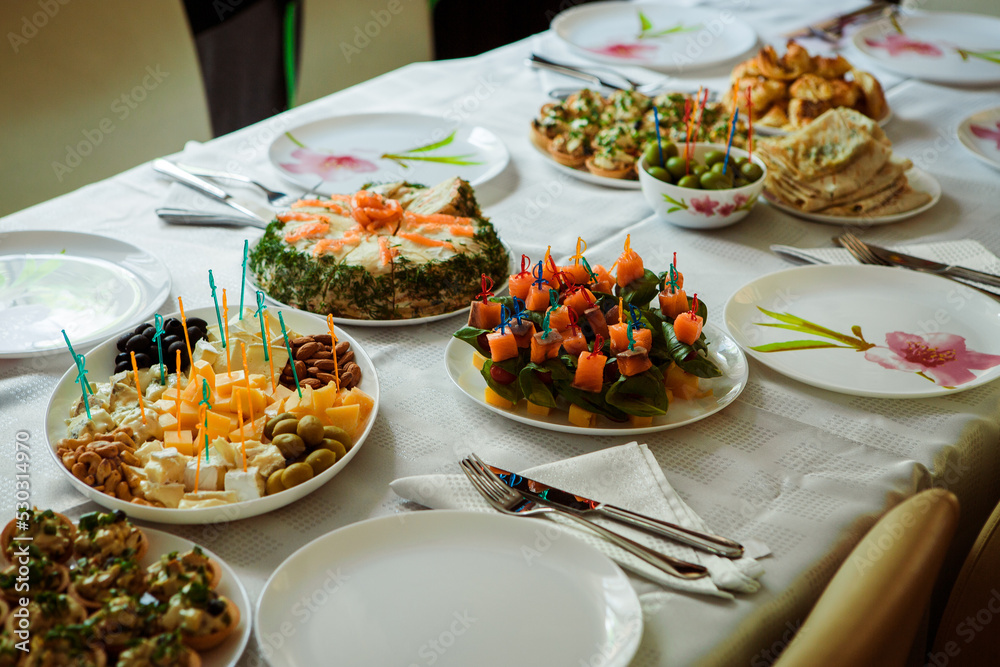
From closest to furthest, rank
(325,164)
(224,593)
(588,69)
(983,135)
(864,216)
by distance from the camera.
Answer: (224,593) < (864,216) < (325,164) < (983,135) < (588,69)

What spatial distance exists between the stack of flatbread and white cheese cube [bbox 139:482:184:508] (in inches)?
62.1

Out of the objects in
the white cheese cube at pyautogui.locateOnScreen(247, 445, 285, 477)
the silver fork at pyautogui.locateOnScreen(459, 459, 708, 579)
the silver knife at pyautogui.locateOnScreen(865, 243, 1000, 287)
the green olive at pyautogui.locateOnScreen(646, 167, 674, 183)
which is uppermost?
the green olive at pyautogui.locateOnScreen(646, 167, 674, 183)

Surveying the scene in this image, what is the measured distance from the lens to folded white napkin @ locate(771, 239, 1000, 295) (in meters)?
1.75

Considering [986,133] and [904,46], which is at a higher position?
[904,46]

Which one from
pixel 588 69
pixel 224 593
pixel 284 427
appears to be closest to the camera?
pixel 224 593

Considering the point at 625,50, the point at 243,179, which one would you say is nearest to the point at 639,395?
the point at 243,179

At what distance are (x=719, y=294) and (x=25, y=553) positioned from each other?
51.0 inches

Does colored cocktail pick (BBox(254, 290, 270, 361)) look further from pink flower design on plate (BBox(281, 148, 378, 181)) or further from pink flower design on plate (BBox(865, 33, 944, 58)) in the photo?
pink flower design on plate (BBox(865, 33, 944, 58))

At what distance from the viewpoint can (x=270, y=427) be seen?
3.77ft

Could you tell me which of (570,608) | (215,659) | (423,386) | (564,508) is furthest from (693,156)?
(215,659)

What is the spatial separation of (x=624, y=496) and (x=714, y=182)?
0.99 meters

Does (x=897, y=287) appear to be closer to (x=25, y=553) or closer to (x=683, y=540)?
(x=683, y=540)

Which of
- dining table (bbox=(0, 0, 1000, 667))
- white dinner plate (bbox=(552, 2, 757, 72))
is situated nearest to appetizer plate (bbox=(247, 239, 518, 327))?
dining table (bbox=(0, 0, 1000, 667))

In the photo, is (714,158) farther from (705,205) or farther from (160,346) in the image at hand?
(160,346)
